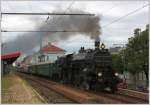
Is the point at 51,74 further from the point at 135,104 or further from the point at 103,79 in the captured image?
the point at 135,104

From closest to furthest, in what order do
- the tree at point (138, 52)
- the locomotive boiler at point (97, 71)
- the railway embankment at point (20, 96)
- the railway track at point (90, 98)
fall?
the railway embankment at point (20, 96) < the railway track at point (90, 98) < the locomotive boiler at point (97, 71) < the tree at point (138, 52)

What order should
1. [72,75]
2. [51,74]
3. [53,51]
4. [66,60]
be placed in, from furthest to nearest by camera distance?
1. [53,51]
2. [51,74]
3. [66,60]
4. [72,75]

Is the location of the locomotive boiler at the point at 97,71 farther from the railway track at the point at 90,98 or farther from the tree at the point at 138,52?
the tree at the point at 138,52

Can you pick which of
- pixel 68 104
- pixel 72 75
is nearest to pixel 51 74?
pixel 72 75

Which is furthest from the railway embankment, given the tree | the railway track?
the tree

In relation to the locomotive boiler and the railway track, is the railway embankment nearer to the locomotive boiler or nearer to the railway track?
the railway track

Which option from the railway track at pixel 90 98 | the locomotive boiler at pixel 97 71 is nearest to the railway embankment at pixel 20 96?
the railway track at pixel 90 98

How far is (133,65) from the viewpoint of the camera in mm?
48938

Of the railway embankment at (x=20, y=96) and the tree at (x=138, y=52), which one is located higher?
the tree at (x=138, y=52)


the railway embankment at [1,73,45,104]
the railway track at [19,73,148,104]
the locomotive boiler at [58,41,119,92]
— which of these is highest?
the locomotive boiler at [58,41,119,92]

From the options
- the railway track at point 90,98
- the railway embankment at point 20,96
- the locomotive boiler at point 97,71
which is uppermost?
the locomotive boiler at point 97,71

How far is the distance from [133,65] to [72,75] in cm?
1791

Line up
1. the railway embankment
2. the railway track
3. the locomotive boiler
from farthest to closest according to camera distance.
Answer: the locomotive boiler → the railway track → the railway embankment

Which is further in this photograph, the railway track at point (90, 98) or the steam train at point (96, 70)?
the steam train at point (96, 70)
